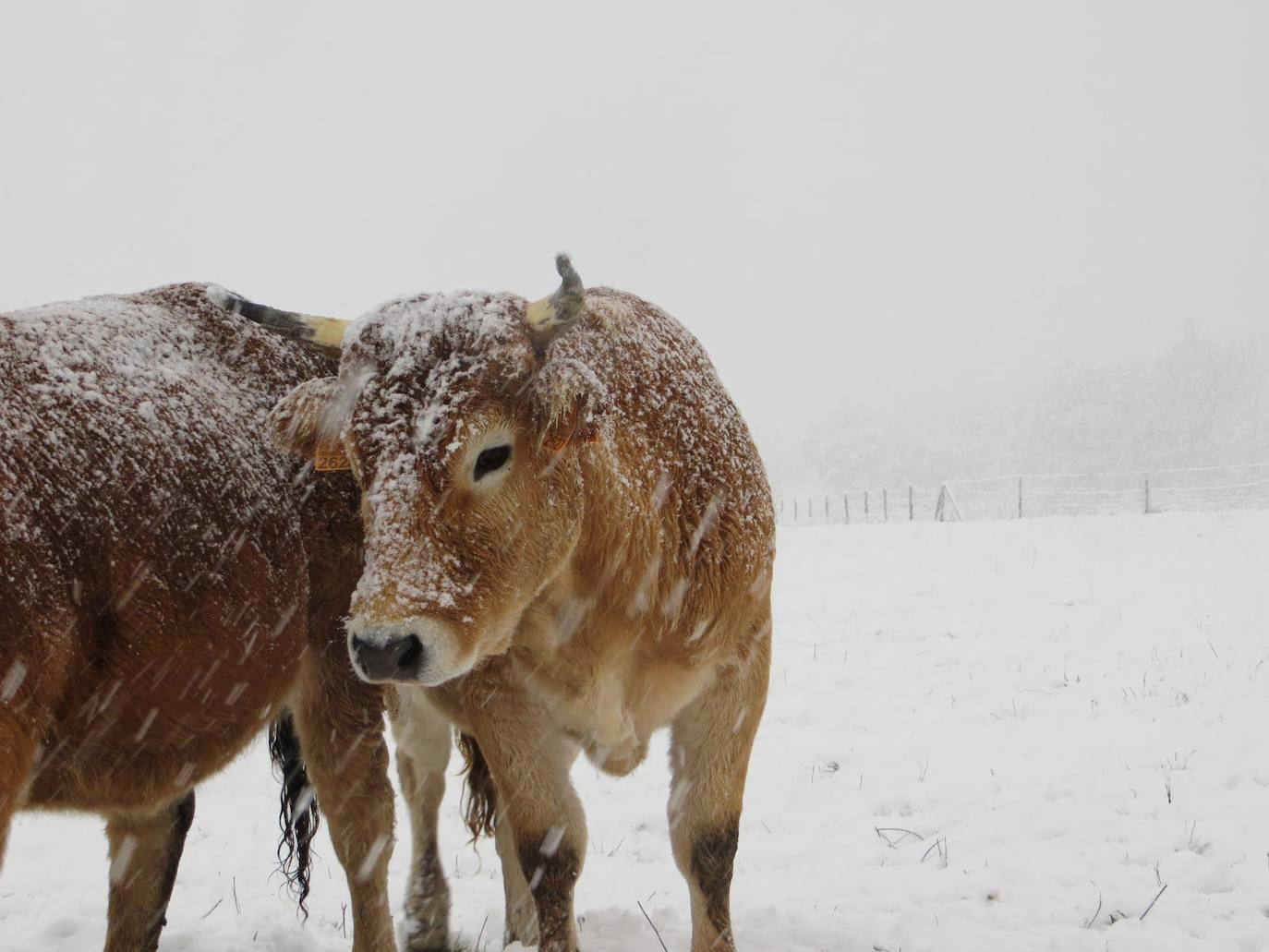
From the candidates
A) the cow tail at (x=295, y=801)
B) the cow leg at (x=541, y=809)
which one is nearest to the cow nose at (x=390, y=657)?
the cow leg at (x=541, y=809)

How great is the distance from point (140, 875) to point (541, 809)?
177 cm

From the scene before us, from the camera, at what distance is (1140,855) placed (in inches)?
178

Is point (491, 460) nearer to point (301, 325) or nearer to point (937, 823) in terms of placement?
point (301, 325)

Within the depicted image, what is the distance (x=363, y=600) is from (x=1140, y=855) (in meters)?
3.91

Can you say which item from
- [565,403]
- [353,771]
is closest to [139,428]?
[565,403]

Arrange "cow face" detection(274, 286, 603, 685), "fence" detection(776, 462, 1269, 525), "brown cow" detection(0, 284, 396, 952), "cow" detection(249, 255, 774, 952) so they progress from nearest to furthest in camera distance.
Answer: "brown cow" detection(0, 284, 396, 952) → "cow face" detection(274, 286, 603, 685) → "cow" detection(249, 255, 774, 952) → "fence" detection(776, 462, 1269, 525)

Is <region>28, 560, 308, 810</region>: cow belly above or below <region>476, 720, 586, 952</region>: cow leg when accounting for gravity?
above

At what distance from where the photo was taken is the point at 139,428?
2.97m

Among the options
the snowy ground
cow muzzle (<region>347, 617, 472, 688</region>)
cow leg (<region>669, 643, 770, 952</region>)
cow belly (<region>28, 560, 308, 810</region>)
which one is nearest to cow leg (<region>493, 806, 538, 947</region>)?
the snowy ground

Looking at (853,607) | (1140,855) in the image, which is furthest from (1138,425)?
(1140,855)

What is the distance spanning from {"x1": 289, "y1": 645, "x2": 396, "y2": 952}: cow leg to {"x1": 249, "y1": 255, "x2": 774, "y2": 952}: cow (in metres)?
0.30

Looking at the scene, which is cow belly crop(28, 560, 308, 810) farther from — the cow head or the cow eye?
the cow eye

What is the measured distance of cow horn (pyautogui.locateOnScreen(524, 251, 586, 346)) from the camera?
2.87m

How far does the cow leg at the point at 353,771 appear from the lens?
3625 mm
